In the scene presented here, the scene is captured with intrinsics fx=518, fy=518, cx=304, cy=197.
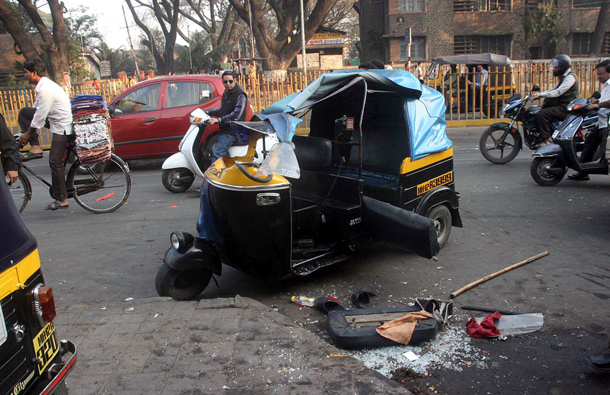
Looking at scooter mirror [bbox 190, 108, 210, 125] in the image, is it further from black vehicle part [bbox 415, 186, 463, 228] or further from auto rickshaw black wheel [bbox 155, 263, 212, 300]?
black vehicle part [bbox 415, 186, 463, 228]

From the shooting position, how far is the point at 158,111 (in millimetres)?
10203

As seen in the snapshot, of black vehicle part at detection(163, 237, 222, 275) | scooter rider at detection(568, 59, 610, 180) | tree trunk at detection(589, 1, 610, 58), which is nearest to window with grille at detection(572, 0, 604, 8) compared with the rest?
tree trunk at detection(589, 1, 610, 58)

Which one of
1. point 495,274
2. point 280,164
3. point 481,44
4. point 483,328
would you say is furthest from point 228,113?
point 481,44

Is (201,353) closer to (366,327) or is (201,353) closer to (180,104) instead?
(366,327)

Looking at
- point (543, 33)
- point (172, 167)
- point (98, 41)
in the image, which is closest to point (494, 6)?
point (543, 33)

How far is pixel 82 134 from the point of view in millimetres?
6793

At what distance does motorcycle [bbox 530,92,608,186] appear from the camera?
24.6 feet

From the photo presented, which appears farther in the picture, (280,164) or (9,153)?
(9,153)

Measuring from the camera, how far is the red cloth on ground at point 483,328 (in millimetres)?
3586

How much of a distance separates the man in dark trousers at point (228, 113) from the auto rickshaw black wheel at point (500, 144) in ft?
14.8

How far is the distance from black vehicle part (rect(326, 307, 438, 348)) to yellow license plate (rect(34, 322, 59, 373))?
1.76 m

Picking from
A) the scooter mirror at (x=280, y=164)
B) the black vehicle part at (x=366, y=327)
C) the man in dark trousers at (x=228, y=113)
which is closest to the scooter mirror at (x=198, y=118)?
the man in dark trousers at (x=228, y=113)

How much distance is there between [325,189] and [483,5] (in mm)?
36844

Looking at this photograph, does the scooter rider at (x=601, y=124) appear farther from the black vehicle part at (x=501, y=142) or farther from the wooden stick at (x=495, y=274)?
the wooden stick at (x=495, y=274)
